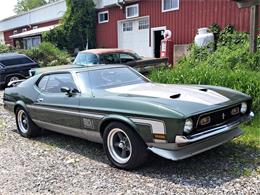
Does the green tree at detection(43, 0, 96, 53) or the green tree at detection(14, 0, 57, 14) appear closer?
the green tree at detection(43, 0, 96, 53)

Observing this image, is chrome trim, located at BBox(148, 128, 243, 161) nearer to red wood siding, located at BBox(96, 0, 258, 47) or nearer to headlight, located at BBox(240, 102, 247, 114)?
headlight, located at BBox(240, 102, 247, 114)

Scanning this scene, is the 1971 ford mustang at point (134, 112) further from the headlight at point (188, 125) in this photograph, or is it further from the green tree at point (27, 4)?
the green tree at point (27, 4)

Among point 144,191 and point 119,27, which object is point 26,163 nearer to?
point 144,191

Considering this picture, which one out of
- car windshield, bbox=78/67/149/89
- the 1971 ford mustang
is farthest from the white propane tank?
the 1971 ford mustang

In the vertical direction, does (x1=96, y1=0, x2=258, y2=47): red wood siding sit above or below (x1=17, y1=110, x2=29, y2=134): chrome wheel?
above

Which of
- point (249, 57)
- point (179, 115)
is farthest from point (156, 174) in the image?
point (249, 57)

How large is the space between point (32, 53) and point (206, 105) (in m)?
17.1

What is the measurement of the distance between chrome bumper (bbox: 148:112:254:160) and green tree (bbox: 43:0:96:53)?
20329mm

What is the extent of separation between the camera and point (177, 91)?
17.3ft

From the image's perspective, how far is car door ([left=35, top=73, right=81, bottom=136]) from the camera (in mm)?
5766

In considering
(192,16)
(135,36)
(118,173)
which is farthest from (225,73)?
(135,36)

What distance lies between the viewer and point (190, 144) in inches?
177

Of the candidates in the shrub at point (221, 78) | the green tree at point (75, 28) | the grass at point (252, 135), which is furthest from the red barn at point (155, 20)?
the grass at point (252, 135)

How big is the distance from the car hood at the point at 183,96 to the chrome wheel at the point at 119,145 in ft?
1.75
